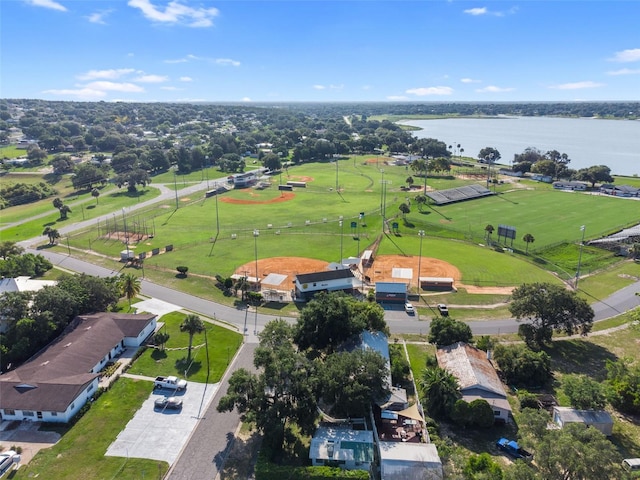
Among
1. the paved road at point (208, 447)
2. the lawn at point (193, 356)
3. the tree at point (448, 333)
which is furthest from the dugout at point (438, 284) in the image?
the paved road at point (208, 447)

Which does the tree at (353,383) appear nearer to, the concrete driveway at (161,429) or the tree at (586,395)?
the concrete driveway at (161,429)

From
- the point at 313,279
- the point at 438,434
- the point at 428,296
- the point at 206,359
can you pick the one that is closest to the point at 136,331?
the point at 206,359

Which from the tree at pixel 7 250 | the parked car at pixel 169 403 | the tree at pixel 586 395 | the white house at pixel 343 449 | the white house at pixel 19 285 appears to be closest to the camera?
the white house at pixel 343 449

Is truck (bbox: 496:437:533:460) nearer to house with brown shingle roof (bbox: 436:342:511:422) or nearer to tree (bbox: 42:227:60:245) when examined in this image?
house with brown shingle roof (bbox: 436:342:511:422)

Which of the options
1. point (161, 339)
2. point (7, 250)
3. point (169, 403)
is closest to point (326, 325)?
point (169, 403)

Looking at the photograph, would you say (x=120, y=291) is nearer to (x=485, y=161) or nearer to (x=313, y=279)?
(x=313, y=279)

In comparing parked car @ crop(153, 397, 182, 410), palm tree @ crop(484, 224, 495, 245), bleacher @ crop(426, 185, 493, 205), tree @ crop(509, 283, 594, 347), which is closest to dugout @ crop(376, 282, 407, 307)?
tree @ crop(509, 283, 594, 347)
